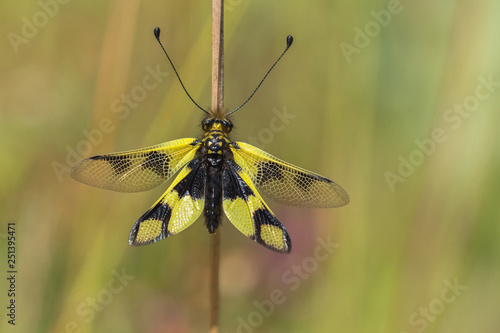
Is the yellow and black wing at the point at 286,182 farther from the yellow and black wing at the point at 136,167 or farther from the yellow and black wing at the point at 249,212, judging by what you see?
the yellow and black wing at the point at 136,167

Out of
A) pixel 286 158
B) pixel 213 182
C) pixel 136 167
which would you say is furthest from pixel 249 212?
pixel 286 158

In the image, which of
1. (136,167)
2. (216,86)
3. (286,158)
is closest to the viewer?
(216,86)

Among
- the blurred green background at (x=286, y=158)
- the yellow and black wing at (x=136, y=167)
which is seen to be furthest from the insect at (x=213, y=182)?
the blurred green background at (x=286, y=158)

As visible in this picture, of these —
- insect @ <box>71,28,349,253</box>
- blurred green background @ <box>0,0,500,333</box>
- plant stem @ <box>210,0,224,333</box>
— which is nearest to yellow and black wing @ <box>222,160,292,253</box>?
insect @ <box>71,28,349,253</box>

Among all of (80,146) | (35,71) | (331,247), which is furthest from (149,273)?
(35,71)

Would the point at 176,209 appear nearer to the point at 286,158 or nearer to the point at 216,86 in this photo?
the point at 216,86

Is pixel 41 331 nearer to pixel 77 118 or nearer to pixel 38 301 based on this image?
pixel 38 301
